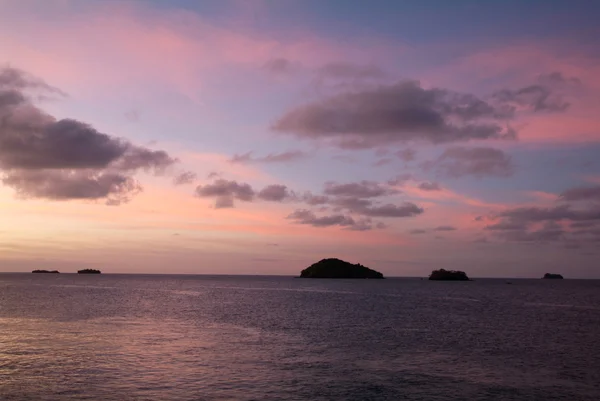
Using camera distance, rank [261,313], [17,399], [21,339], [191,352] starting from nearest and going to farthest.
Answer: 1. [17,399]
2. [191,352]
3. [21,339]
4. [261,313]

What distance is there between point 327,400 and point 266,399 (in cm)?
482

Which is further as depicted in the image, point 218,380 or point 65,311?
point 65,311

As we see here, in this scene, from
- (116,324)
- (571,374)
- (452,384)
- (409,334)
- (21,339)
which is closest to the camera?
(452,384)

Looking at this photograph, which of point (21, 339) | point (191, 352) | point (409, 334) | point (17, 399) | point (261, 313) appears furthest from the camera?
point (261, 313)

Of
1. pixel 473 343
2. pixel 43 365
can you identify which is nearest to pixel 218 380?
pixel 43 365

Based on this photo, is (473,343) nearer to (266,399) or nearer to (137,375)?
(266,399)

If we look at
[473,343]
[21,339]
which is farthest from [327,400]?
[21,339]

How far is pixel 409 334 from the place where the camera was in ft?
255

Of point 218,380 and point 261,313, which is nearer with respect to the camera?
point 218,380

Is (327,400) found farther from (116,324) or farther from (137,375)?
(116,324)

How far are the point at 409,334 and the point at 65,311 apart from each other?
79.2 metres

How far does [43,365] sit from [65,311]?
228 ft

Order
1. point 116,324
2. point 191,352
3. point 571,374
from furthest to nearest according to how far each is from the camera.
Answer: point 116,324
point 191,352
point 571,374

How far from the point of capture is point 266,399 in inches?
1532
